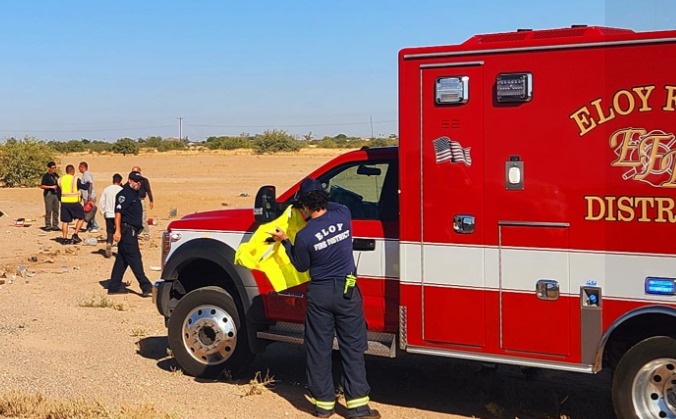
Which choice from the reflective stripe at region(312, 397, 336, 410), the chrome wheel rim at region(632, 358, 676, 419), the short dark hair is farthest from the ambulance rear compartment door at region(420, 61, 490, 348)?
the chrome wheel rim at region(632, 358, 676, 419)

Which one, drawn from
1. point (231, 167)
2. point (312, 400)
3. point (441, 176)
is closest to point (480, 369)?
point (312, 400)

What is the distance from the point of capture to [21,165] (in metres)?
40.3

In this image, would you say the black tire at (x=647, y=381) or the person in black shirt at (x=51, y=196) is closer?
the black tire at (x=647, y=381)

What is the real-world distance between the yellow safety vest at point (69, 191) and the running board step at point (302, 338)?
12.6 meters

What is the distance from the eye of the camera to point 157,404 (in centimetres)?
750

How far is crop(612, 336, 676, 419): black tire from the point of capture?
6.18m

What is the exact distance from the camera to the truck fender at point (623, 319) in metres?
6.07

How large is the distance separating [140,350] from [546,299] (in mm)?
5143

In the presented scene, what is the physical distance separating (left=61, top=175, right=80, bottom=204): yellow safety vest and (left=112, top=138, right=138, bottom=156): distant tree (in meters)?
62.2

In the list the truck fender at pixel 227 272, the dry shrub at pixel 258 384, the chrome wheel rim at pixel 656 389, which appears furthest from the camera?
the truck fender at pixel 227 272

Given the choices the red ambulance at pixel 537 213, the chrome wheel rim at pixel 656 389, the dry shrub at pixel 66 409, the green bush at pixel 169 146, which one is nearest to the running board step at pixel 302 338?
the red ambulance at pixel 537 213

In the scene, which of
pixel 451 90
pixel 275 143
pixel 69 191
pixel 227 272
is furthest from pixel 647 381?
pixel 275 143

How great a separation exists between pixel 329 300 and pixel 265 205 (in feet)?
4.05

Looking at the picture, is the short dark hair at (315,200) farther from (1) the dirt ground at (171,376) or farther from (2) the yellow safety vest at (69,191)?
(2) the yellow safety vest at (69,191)
